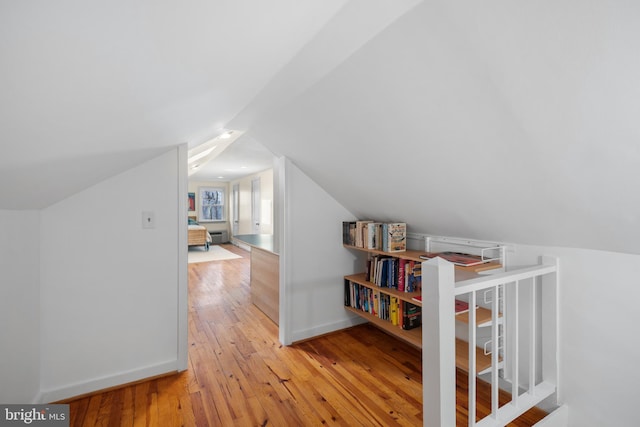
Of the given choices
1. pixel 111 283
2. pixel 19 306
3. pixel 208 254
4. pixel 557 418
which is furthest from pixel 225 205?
pixel 557 418

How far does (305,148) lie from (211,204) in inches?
324

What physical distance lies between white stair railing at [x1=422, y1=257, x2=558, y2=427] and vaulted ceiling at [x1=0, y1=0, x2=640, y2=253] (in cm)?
37

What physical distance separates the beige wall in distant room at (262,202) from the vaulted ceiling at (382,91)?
5.16 meters

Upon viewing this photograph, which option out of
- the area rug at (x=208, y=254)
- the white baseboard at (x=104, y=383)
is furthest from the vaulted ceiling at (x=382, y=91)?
the area rug at (x=208, y=254)

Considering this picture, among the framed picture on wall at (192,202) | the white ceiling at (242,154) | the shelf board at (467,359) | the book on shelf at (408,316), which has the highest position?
the white ceiling at (242,154)

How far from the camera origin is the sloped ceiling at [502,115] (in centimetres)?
85

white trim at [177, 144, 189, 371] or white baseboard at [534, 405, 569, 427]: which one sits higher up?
white trim at [177, 144, 189, 371]

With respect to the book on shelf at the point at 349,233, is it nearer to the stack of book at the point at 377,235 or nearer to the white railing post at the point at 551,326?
the stack of book at the point at 377,235

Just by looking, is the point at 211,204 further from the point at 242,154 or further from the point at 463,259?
the point at 463,259

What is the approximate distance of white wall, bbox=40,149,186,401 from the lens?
74.2 inches

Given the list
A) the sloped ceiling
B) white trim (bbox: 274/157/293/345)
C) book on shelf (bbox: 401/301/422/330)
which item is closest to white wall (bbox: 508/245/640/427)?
the sloped ceiling

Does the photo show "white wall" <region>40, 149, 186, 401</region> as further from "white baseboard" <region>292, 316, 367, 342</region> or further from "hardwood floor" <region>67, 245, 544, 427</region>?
"white baseboard" <region>292, 316, 367, 342</region>

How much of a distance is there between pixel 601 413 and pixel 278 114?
245cm

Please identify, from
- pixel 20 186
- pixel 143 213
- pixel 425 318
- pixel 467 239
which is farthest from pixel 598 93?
pixel 143 213
